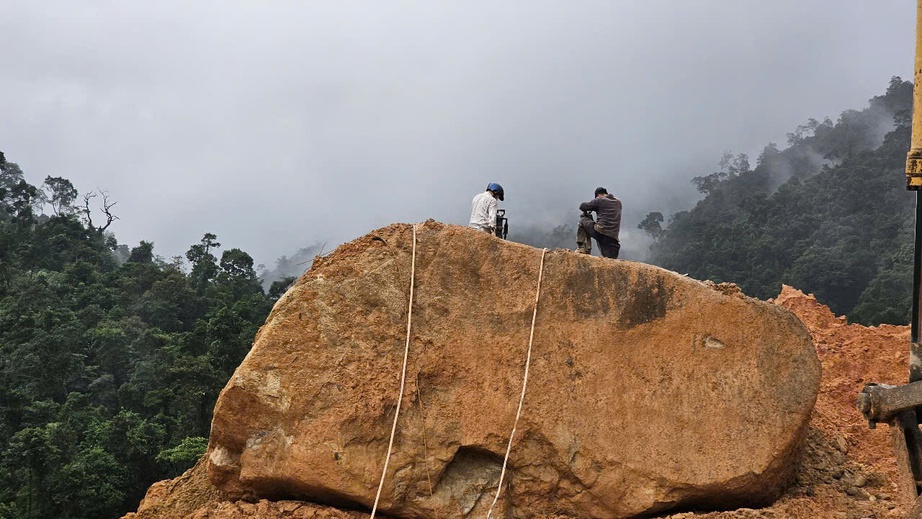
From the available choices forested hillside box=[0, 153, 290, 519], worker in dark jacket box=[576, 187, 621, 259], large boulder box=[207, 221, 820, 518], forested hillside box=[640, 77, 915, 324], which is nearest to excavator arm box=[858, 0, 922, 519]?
large boulder box=[207, 221, 820, 518]

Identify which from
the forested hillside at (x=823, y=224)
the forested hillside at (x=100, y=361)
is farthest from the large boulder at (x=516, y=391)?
the forested hillside at (x=823, y=224)

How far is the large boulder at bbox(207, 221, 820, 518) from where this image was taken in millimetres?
7438

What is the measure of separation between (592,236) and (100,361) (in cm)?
2703

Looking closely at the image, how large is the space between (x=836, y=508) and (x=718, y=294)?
211cm

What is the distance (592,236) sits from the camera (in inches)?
405

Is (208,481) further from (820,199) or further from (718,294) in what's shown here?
(820,199)

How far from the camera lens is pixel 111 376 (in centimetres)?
3106

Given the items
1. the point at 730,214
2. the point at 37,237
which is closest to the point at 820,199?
the point at 730,214

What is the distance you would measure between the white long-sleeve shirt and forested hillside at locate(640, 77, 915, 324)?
24031 mm

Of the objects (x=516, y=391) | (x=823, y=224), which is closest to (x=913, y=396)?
(x=516, y=391)

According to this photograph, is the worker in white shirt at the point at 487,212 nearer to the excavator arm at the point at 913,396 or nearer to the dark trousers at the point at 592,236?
the dark trousers at the point at 592,236

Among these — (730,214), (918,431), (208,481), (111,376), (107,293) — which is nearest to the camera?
(918,431)

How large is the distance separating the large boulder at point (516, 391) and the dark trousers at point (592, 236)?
7.52 ft

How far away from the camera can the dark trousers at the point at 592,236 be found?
33.4 ft
